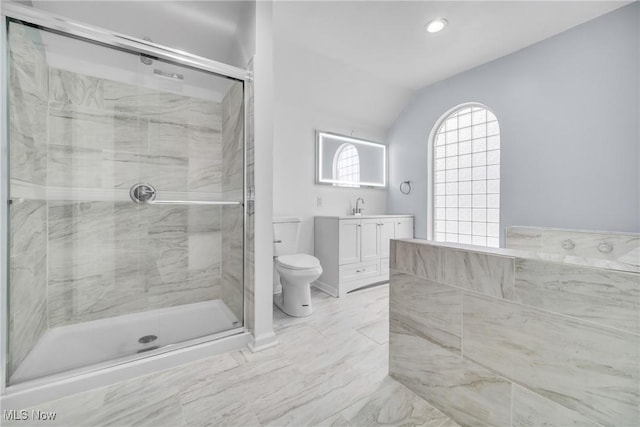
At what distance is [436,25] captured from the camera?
7.36ft

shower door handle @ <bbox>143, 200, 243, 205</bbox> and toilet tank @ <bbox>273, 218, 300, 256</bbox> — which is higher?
shower door handle @ <bbox>143, 200, 243, 205</bbox>

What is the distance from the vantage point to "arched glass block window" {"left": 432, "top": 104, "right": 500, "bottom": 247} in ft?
9.62

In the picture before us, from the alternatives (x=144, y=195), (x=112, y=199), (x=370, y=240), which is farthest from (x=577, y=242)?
(x=112, y=199)

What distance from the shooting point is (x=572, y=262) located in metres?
0.84

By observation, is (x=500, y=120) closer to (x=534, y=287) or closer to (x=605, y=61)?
(x=605, y=61)

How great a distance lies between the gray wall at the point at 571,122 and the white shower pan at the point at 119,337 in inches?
118

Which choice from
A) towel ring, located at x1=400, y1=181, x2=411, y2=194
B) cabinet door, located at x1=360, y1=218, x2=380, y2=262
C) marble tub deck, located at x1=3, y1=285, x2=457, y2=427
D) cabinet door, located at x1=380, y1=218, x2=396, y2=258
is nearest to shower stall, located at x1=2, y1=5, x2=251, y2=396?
marble tub deck, located at x1=3, y1=285, x2=457, y2=427

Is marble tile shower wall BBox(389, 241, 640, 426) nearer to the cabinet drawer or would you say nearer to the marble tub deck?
the marble tub deck

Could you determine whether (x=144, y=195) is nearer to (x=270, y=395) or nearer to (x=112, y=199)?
(x=112, y=199)

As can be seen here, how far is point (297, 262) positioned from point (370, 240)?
3.47 ft

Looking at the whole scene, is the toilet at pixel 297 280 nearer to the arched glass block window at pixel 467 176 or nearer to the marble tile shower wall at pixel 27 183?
the marble tile shower wall at pixel 27 183

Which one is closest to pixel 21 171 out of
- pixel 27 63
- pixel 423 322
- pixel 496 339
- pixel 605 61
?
pixel 27 63

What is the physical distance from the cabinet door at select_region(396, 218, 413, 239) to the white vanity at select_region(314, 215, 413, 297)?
0.12 metres

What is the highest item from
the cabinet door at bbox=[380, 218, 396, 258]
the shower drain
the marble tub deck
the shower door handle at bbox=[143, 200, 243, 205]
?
the shower door handle at bbox=[143, 200, 243, 205]
